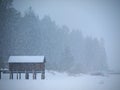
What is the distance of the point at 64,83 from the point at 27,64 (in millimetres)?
2291

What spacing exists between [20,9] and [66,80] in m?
4.74

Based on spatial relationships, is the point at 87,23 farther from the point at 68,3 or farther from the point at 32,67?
the point at 32,67

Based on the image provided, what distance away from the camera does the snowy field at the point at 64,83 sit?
407 inches

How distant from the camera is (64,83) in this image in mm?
10688

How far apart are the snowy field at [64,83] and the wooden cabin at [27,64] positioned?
49cm

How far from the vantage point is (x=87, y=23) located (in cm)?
1178

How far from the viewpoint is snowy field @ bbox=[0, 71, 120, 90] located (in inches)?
407

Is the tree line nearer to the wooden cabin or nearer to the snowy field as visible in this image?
the wooden cabin

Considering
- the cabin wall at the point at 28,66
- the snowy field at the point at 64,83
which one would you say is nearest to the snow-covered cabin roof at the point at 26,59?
the cabin wall at the point at 28,66

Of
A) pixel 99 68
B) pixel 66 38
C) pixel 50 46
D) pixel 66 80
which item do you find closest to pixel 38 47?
pixel 50 46

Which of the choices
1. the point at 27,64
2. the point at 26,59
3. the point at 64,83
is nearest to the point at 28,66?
the point at 27,64

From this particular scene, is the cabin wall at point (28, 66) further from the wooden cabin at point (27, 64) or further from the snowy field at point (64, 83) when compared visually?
the snowy field at point (64, 83)

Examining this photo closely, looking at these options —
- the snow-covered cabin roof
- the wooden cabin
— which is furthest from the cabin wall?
the snow-covered cabin roof

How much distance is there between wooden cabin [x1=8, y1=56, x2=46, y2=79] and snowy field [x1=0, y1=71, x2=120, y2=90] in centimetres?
49
